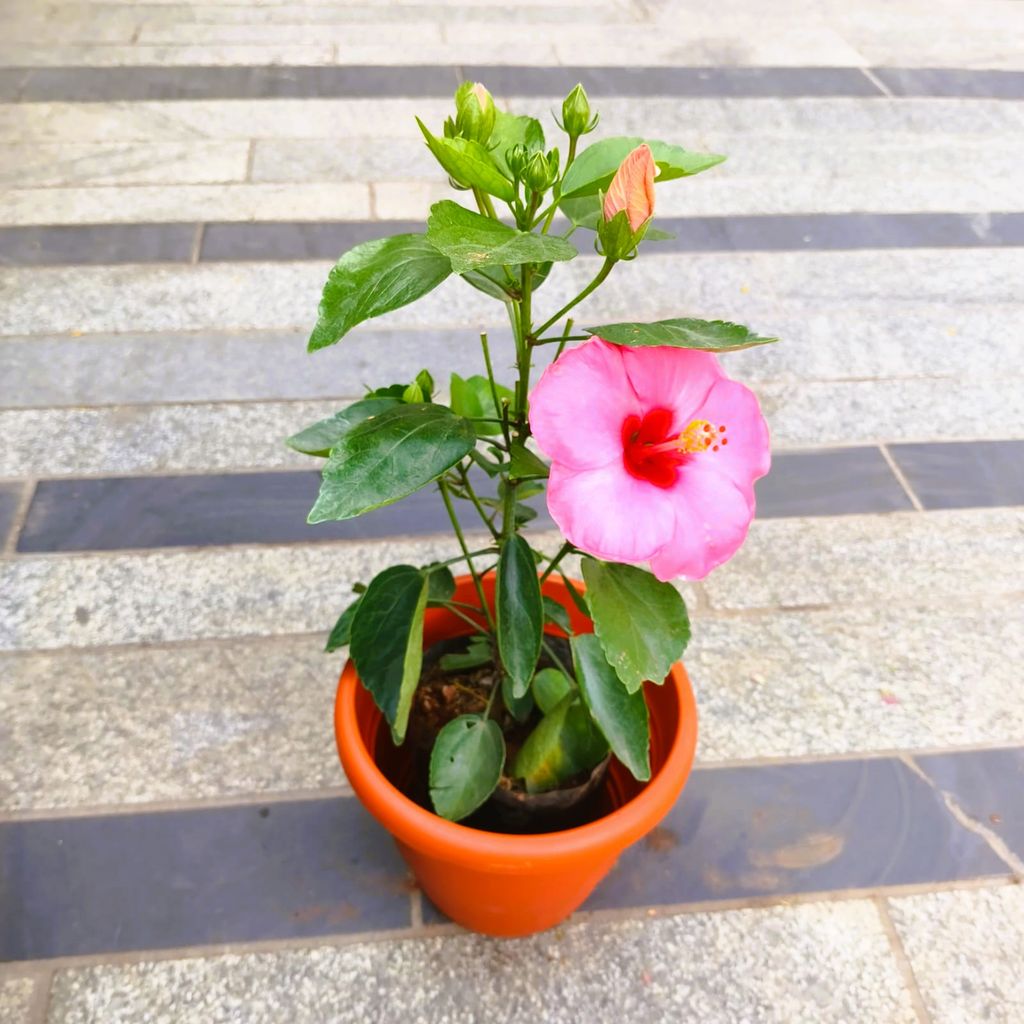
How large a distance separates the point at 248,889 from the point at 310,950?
0.35 feet

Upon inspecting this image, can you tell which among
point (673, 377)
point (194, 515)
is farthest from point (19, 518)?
point (673, 377)

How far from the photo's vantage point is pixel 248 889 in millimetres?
1165

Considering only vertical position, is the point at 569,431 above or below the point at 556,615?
above

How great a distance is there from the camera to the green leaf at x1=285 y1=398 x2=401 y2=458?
31.8 inches

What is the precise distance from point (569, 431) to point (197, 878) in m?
0.80

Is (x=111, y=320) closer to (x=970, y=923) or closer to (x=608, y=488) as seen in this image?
(x=608, y=488)

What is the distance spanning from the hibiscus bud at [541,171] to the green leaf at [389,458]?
7.3 inches

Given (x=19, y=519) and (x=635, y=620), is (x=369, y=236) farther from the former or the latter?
(x=635, y=620)

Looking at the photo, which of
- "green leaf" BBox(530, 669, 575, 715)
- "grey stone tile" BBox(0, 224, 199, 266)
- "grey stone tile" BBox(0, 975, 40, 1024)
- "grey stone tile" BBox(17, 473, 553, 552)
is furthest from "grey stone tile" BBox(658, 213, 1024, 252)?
"grey stone tile" BBox(0, 975, 40, 1024)

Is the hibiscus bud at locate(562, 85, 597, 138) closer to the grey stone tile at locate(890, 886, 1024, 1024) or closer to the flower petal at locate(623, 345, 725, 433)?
the flower petal at locate(623, 345, 725, 433)

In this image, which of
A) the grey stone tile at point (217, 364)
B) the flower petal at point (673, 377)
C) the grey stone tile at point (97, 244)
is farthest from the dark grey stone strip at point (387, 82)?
the flower petal at point (673, 377)

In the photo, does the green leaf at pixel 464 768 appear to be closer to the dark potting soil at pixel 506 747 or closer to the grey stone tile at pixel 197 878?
the dark potting soil at pixel 506 747

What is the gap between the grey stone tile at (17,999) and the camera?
1.05m

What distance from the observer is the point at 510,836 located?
887 millimetres
